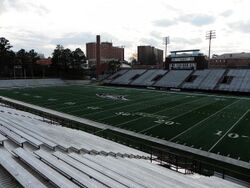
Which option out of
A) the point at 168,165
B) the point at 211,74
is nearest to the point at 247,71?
the point at 211,74

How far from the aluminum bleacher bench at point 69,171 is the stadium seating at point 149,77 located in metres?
42.7

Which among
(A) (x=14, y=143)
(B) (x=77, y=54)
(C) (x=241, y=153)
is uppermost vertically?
(B) (x=77, y=54)

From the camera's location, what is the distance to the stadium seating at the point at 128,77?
2094 inches

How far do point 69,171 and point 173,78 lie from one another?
44.3 m

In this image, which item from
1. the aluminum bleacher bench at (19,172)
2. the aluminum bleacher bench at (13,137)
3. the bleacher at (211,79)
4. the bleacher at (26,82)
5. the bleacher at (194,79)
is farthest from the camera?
the bleacher at (26,82)

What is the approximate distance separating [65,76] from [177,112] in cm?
4651

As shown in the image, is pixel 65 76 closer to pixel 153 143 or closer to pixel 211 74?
pixel 211 74

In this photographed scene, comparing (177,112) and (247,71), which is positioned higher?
(247,71)

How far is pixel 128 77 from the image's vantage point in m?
55.2

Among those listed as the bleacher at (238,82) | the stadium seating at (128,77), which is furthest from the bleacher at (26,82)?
the bleacher at (238,82)

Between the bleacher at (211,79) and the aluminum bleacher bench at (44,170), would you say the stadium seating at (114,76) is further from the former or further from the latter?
the aluminum bleacher bench at (44,170)

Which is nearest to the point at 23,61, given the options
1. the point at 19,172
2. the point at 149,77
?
the point at 149,77

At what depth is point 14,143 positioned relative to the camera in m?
7.14

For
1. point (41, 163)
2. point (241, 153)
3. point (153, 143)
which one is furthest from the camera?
point (153, 143)
